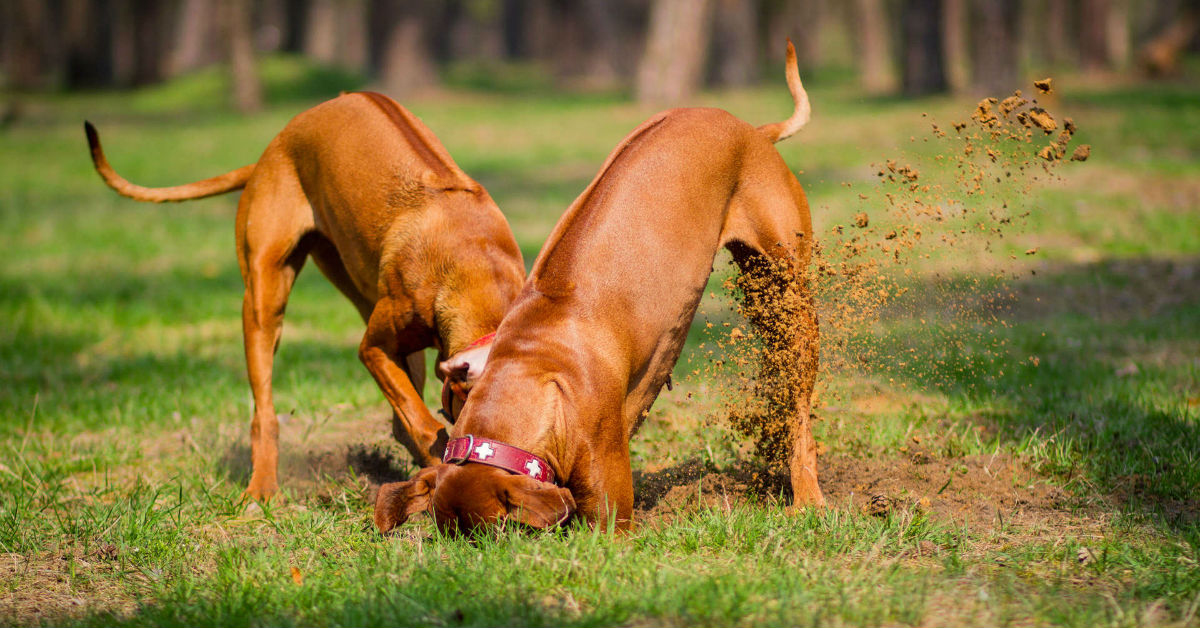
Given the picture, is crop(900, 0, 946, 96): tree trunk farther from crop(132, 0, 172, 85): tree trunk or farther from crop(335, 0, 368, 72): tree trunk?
crop(335, 0, 368, 72): tree trunk

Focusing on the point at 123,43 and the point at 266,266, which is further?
the point at 123,43

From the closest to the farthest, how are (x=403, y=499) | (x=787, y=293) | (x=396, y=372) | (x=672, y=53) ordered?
(x=403, y=499), (x=787, y=293), (x=396, y=372), (x=672, y=53)

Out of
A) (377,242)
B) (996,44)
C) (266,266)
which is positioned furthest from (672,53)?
(377,242)

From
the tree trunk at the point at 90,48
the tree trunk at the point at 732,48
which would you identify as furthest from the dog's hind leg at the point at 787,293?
the tree trunk at the point at 90,48

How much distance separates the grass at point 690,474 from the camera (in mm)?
3322

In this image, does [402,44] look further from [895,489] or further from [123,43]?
[895,489]

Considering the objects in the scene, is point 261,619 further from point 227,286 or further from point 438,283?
point 227,286

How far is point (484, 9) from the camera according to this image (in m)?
47.9

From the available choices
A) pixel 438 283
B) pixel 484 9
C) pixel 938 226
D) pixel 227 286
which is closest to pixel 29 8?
pixel 484 9

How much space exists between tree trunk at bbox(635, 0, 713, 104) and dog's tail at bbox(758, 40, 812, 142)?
680 inches

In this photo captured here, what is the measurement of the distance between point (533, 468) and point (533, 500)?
11cm

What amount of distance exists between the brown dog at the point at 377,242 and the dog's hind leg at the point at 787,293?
0.93 meters

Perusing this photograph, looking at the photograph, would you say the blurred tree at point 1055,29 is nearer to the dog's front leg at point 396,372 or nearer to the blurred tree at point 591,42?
the blurred tree at point 591,42

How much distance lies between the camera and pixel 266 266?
517 cm
